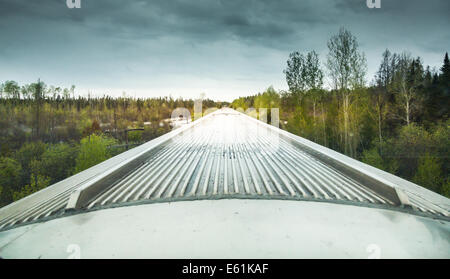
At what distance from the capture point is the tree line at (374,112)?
43.0 feet

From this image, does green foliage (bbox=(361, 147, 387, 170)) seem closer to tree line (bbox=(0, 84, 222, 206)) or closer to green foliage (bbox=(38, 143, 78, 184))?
tree line (bbox=(0, 84, 222, 206))

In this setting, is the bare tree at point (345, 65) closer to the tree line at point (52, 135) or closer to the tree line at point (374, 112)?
the tree line at point (374, 112)

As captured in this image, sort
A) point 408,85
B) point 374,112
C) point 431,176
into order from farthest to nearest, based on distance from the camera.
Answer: point 374,112
point 408,85
point 431,176

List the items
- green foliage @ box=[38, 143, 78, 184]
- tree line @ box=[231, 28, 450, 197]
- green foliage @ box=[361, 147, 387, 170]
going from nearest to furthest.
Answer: tree line @ box=[231, 28, 450, 197]
green foliage @ box=[361, 147, 387, 170]
green foliage @ box=[38, 143, 78, 184]

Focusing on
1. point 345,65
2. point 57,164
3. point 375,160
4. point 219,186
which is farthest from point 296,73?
point 57,164

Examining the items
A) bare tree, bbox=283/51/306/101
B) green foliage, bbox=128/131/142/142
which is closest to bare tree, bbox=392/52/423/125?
bare tree, bbox=283/51/306/101

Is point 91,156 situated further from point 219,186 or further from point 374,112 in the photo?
point 374,112

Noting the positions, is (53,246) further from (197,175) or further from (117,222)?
(197,175)

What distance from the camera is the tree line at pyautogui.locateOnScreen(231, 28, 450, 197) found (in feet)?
43.0

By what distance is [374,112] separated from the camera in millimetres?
18156

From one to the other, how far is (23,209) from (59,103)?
169 ft

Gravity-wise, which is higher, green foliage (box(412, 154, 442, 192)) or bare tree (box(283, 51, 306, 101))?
bare tree (box(283, 51, 306, 101))

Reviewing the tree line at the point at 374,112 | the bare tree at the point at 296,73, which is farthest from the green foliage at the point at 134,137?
the bare tree at the point at 296,73
